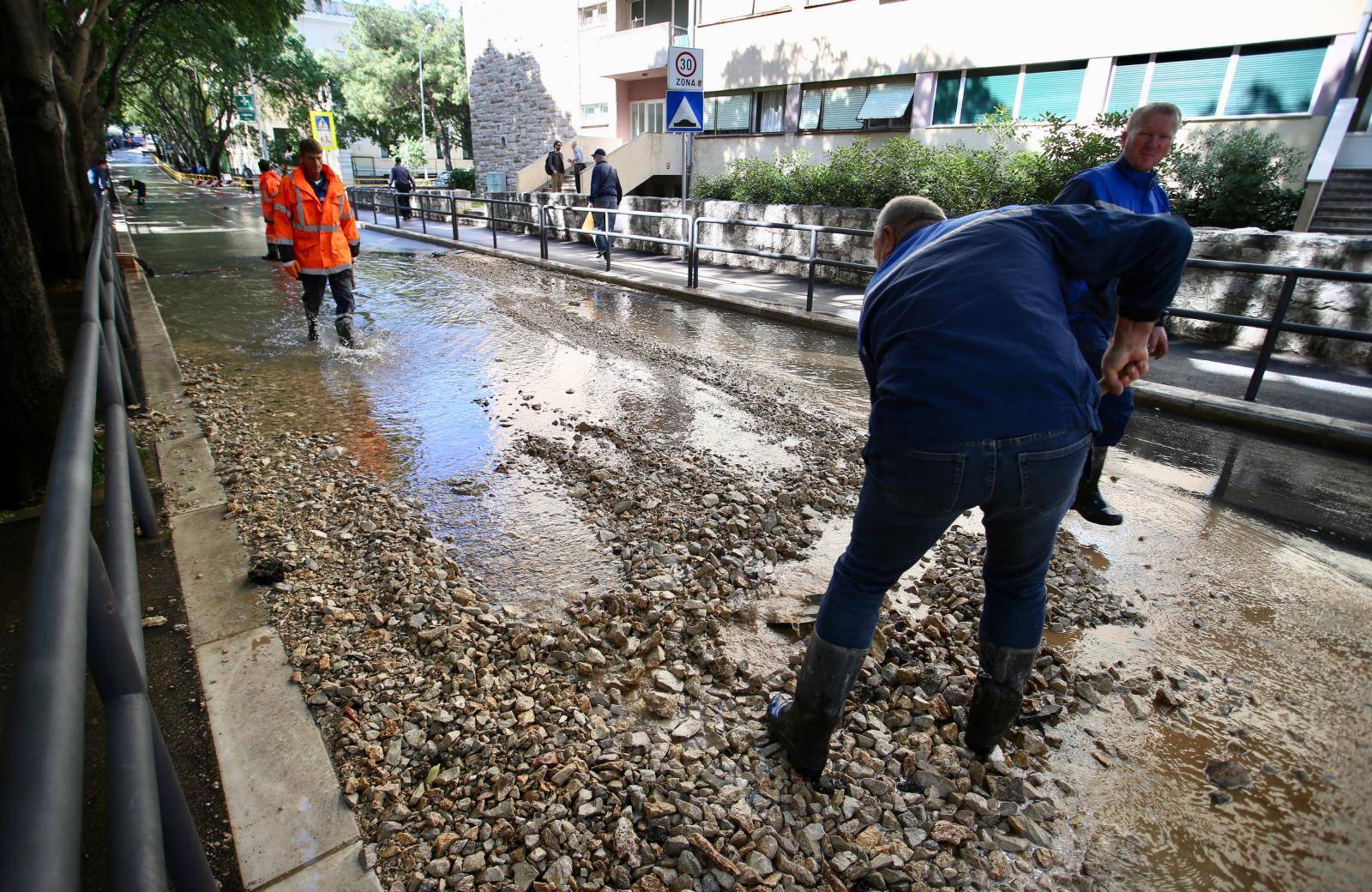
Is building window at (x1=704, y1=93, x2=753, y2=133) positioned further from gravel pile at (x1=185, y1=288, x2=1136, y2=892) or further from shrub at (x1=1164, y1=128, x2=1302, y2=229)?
gravel pile at (x1=185, y1=288, x2=1136, y2=892)

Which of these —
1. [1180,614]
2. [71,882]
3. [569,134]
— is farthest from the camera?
[569,134]

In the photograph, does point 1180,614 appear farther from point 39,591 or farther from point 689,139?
point 689,139

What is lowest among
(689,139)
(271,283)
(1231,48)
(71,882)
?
(271,283)

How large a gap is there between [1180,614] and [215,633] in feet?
13.7

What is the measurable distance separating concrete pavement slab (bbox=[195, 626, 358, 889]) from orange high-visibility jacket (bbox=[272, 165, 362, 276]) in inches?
214

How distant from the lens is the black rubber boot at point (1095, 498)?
4098mm

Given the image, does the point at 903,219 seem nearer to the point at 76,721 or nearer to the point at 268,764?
the point at 76,721

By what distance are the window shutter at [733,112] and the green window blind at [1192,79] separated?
11.1m

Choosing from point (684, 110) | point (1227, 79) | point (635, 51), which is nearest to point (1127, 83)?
point (1227, 79)

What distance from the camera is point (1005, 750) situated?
2.50 metres

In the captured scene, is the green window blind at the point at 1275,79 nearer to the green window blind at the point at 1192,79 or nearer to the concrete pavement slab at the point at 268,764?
the green window blind at the point at 1192,79

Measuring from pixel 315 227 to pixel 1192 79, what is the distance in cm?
1603

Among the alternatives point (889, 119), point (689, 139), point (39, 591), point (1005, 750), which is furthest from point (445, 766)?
point (889, 119)

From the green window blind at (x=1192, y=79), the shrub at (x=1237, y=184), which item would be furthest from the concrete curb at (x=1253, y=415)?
the green window blind at (x=1192, y=79)
